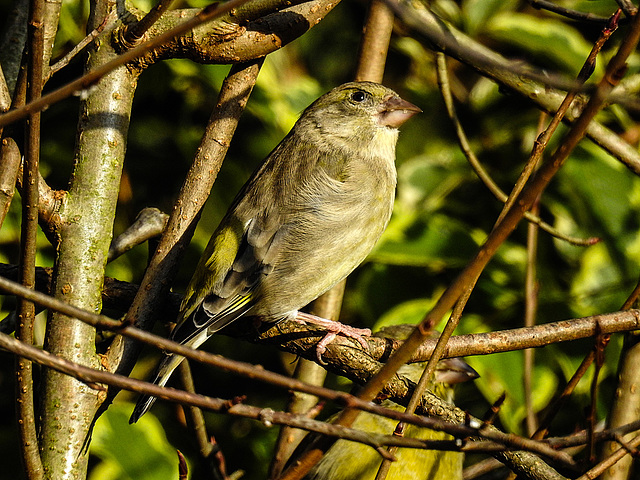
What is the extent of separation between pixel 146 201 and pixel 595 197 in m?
2.48

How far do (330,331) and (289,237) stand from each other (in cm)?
64

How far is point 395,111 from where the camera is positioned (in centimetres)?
359

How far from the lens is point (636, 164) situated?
2959 millimetres

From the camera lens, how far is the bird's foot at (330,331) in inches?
98.8

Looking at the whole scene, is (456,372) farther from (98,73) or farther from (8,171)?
(98,73)

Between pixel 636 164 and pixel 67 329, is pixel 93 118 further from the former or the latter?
pixel 636 164

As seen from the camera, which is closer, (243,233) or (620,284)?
(243,233)

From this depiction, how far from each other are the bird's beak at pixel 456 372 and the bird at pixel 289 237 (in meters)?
0.74

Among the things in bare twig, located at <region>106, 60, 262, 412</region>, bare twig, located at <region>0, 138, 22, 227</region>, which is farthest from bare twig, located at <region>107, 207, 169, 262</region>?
bare twig, located at <region>0, 138, 22, 227</region>

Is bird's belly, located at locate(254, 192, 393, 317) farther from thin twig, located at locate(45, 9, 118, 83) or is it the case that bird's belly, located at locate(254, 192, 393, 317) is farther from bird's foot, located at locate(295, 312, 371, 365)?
thin twig, located at locate(45, 9, 118, 83)

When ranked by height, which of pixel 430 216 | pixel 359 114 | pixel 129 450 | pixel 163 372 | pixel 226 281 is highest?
pixel 359 114

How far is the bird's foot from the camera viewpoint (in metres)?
2.51

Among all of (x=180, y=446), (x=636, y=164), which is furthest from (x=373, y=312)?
(x=636, y=164)

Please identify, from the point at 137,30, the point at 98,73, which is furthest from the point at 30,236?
the point at 137,30
